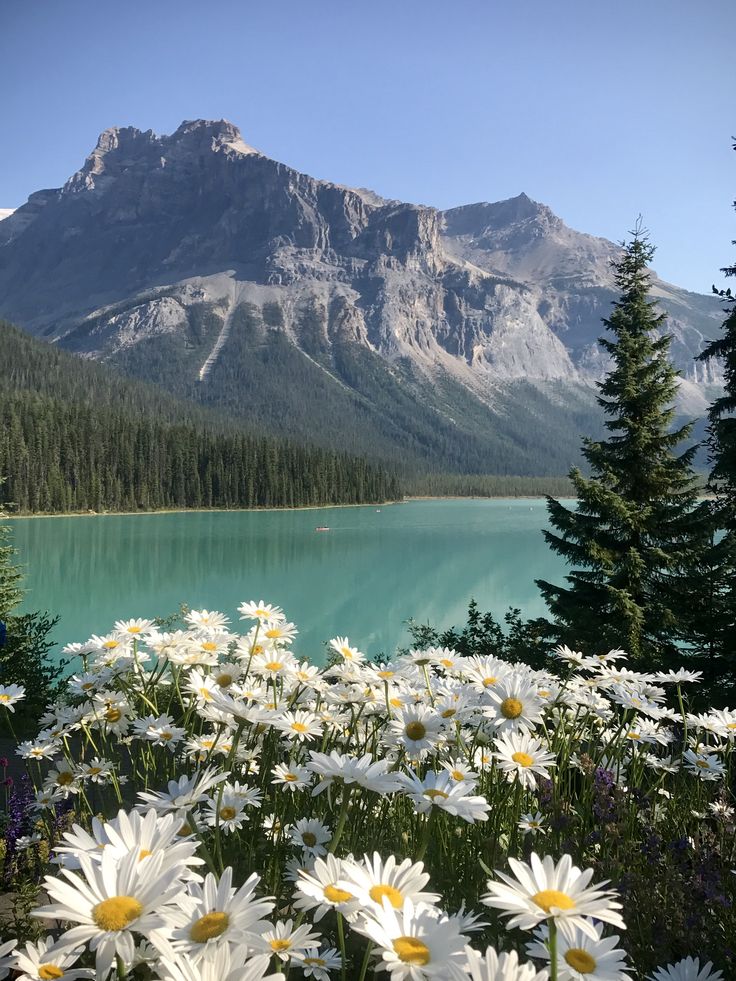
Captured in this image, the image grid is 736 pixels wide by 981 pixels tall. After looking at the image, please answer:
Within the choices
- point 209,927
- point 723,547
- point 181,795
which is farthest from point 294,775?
point 723,547

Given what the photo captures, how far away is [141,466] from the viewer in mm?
85625

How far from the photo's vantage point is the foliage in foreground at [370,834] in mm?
1045

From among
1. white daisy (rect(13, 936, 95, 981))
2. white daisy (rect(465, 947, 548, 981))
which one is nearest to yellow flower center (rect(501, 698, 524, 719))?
white daisy (rect(465, 947, 548, 981))

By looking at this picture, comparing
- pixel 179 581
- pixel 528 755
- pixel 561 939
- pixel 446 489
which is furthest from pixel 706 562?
pixel 446 489

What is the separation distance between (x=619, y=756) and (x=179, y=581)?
30432 millimetres

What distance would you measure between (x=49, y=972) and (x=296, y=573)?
34112 millimetres

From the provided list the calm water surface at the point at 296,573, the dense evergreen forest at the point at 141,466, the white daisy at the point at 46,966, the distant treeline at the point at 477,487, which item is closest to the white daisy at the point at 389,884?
the white daisy at the point at 46,966

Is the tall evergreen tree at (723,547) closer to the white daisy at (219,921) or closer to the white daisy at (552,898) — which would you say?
the white daisy at (552,898)

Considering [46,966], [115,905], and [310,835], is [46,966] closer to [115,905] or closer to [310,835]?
[115,905]

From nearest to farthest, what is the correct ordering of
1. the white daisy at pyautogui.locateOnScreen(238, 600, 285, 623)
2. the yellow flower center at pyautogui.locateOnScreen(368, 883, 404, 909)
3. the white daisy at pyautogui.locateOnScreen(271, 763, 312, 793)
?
the yellow flower center at pyautogui.locateOnScreen(368, 883, 404, 909) < the white daisy at pyautogui.locateOnScreen(271, 763, 312, 793) < the white daisy at pyautogui.locateOnScreen(238, 600, 285, 623)

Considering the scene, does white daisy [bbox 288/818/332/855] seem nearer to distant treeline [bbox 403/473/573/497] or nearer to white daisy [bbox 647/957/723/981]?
white daisy [bbox 647/957/723/981]

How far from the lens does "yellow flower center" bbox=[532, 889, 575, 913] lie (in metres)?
1.07

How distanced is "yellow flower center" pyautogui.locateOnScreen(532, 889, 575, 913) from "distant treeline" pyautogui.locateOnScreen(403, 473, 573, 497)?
14377cm

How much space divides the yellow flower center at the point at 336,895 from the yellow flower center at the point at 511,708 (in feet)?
3.96
